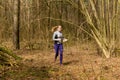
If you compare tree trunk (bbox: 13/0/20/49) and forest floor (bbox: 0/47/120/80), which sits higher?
tree trunk (bbox: 13/0/20/49)

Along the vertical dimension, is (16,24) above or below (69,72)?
above

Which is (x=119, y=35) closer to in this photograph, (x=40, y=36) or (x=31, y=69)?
(x=31, y=69)

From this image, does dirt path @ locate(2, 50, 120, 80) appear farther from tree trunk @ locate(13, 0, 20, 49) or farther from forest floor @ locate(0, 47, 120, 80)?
tree trunk @ locate(13, 0, 20, 49)

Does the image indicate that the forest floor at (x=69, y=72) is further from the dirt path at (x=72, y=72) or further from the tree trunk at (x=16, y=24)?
the tree trunk at (x=16, y=24)

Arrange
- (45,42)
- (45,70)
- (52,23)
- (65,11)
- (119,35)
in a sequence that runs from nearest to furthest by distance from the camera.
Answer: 1. (45,70)
2. (119,35)
3. (45,42)
4. (52,23)
5. (65,11)

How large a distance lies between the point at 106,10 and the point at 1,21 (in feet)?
34.9

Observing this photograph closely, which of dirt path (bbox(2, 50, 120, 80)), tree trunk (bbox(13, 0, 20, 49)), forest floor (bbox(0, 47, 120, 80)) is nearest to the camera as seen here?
forest floor (bbox(0, 47, 120, 80))

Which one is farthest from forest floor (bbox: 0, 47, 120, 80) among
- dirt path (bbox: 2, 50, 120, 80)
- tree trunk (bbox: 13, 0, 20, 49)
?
tree trunk (bbox: 13, 0, 20, 49)

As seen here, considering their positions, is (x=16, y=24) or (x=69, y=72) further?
(x=16, y=24)

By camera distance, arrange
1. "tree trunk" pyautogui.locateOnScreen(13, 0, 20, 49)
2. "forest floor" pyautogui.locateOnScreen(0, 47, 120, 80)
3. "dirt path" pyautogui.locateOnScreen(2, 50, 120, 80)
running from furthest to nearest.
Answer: "tree trunk" pyautogui.locateOnScreen(13, 0, 20, 49), "dirt path" pyautogui.locateOnScreen(2, 50, 120, 80), "forest floor" pyautogui.locateOnScreen(0, 47, 120, 80)

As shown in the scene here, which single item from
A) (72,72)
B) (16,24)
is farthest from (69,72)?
(16,24)

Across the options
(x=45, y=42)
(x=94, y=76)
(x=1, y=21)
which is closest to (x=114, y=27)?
(x=94, y=76)

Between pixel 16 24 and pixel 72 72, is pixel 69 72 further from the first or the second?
pixel 16 24

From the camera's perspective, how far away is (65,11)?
24.4m
